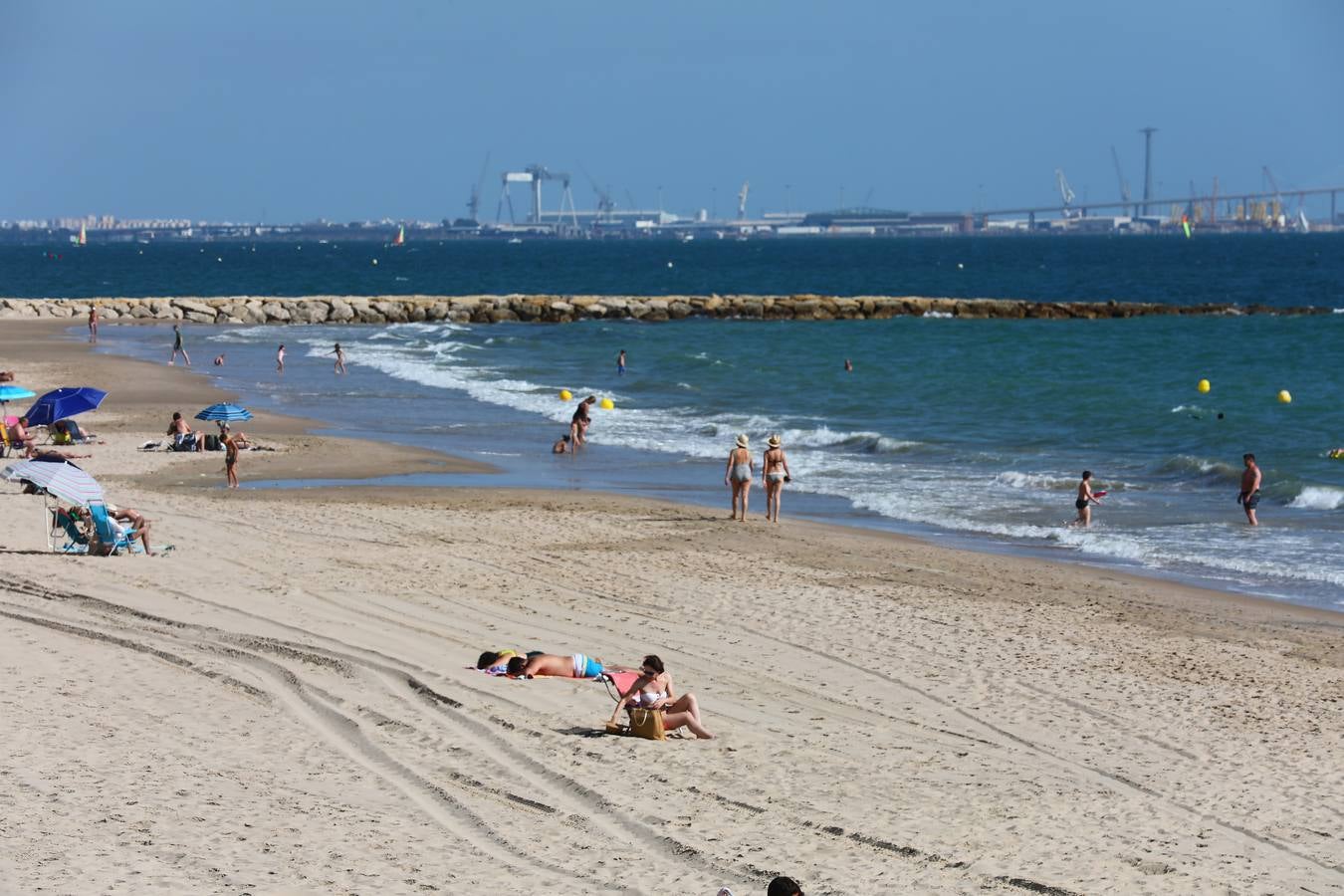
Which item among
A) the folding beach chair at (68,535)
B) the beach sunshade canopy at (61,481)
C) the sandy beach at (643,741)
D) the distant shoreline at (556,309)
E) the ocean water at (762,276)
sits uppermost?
the ocean water at (762,276)

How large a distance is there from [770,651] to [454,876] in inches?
207

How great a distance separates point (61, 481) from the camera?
15.7m

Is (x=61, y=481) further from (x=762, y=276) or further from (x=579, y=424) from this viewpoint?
(x=762, y=276)

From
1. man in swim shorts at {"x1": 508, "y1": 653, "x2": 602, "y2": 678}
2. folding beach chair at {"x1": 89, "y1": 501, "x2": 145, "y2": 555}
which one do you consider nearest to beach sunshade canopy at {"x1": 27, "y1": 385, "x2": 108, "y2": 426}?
folding beach chair at {"x1": 89, "y1": 501, "x2": 145, "y2": 555}

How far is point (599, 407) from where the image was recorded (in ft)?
111

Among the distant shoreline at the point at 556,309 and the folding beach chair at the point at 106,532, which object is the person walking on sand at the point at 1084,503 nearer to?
the folding beach chair at the point at 106,532

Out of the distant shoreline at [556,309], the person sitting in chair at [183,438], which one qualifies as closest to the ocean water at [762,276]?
the distant shoreline at [556,309]

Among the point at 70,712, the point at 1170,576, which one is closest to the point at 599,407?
the point at 1170,576

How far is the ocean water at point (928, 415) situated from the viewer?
797 inches

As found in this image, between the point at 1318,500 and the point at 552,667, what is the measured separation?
14.2 m

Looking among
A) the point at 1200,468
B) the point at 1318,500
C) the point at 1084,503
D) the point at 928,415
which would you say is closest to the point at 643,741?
the point at 1084,503

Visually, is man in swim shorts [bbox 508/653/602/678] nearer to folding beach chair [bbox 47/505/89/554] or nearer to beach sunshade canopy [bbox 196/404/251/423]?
folding beach chair [bbox 47/505/89/554]

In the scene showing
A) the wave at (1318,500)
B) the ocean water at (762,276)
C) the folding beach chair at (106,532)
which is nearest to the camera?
the folding beach chair at (106,532)

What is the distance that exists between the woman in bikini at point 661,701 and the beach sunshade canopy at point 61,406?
53.2 feet
